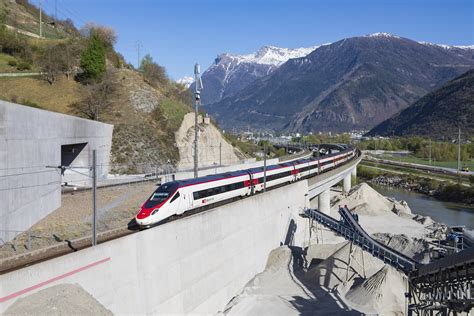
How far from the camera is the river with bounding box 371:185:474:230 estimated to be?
216 ft

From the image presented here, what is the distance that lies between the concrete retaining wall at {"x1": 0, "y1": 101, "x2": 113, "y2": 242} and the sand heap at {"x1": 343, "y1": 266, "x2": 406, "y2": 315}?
Result: 57.4 ft

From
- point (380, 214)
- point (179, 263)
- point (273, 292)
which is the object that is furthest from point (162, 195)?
point (380, 214)

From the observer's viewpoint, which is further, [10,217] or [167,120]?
[167,120]

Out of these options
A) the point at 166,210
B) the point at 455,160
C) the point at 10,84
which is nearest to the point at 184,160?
the point at 10,84

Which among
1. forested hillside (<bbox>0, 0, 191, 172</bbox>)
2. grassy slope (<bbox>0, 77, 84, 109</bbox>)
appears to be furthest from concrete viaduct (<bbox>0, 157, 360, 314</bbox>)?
grassy slope (<bbox>0, 77, 84, 109</bbox>)

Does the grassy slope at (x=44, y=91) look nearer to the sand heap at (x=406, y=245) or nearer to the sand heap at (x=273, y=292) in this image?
the sand heap at (x=273, y=292)

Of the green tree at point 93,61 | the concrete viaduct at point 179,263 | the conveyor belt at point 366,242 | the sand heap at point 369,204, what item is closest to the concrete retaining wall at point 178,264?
the concrete viaduct at point 179,263

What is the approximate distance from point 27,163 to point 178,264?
28.1ft

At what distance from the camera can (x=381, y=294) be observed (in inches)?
1067

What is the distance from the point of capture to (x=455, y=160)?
14662cm

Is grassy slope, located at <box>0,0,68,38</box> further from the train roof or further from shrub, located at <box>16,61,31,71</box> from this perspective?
the train roof

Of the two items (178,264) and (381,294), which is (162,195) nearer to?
(178,264)

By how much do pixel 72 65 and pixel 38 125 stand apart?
47110mm

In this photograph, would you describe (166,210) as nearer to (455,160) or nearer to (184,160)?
(184,160)
